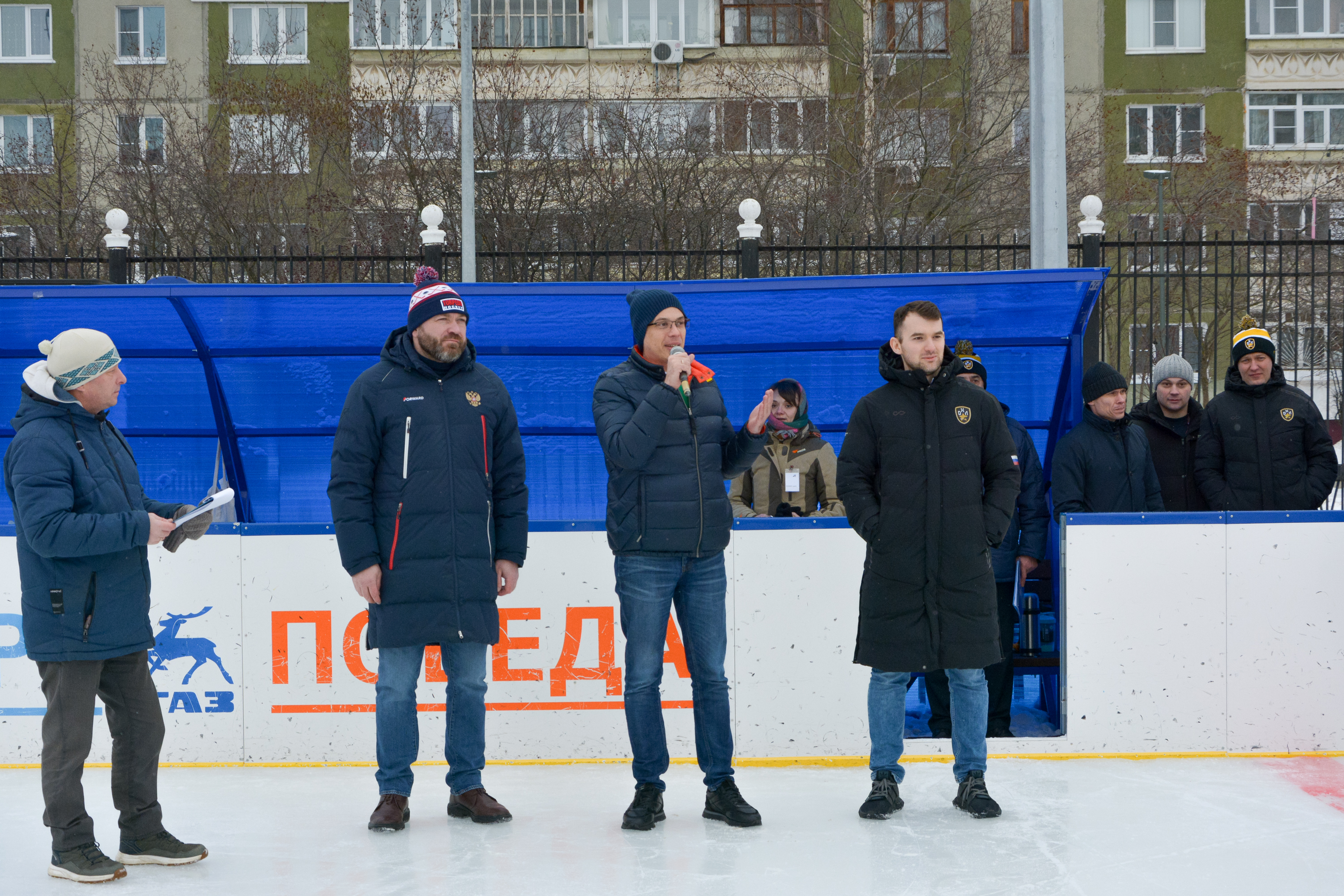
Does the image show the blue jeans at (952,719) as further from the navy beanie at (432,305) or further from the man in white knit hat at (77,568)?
the man in white knit hat at (77,568)

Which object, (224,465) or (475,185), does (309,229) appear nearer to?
(475,185)

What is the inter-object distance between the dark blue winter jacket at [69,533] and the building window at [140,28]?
22.5 m

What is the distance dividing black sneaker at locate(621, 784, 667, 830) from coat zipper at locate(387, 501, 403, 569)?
1081 mm

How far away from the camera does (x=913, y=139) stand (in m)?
17.5

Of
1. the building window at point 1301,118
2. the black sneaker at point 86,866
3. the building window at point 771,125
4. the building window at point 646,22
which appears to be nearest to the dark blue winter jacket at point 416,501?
the black sneaker at point 86,866

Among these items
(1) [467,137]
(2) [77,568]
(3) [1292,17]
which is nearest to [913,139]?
(1) [467,137]

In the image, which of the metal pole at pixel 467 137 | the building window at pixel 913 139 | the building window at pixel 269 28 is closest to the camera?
the metal pole at pixel 467 137

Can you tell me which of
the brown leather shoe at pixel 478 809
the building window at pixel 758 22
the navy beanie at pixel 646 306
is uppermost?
the building window at pixel 758 22

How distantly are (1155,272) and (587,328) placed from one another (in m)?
4.24

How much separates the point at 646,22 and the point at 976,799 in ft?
73.7

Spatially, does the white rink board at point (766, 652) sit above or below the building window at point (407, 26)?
below

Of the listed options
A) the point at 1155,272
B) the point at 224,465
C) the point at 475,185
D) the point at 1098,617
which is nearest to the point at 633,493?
the point at 1098,617

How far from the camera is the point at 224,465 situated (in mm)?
6840

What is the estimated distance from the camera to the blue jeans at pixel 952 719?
423 centimetres
